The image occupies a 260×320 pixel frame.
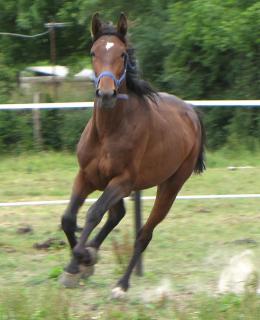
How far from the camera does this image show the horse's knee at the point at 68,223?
5816mm

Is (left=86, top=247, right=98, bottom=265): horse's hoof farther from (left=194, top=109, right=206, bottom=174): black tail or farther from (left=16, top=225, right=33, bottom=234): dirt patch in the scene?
(left=16, top=225, right=33, bottom=234): dirt patch

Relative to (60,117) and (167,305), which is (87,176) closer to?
(167,305)

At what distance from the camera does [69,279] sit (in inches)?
224

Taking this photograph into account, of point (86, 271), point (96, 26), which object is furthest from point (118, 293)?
point (96, 26)

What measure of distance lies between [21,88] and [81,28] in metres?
4.61

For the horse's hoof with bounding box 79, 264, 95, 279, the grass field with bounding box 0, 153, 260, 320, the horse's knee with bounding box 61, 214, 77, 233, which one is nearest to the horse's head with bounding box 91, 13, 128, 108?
the horse's knee with bounding box 61, 214, 77, 233

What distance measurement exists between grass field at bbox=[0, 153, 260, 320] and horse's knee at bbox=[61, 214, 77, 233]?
1.44 ft

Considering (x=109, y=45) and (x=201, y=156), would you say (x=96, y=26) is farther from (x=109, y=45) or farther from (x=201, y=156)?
(x=201, y=156)

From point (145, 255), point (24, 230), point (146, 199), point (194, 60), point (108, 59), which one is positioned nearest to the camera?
point (108, 59)

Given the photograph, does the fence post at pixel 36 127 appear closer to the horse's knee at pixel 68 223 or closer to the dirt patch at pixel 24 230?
the dirt patch at pixel 24 230

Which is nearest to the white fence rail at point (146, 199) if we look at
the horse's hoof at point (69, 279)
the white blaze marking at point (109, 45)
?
the horse's hoof at point (69, 279)

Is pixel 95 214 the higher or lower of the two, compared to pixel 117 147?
lower

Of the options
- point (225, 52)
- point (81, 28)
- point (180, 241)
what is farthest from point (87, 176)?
point (81, 28)

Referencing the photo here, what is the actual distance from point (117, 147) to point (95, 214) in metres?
0.53
